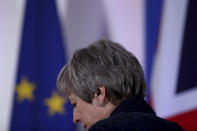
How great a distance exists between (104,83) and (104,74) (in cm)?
2

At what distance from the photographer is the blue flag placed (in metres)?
2.28

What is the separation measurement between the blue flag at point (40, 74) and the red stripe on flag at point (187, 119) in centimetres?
54

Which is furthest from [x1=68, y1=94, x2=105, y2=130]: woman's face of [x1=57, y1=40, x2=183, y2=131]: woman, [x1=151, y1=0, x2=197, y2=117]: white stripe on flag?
[x1=151, y1=0, x2=197, y2=117]: white stripe on flag

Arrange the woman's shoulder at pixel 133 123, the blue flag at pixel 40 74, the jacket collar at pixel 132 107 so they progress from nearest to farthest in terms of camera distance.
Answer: the woman's shoulder at pixel 133 123 < the jacket collar at pixel 132 107 < the blue flag at pixel 40 74

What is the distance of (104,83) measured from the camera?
3.69ft

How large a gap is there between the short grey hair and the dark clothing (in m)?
0.04

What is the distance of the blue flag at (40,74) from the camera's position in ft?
7.47

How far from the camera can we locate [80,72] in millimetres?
1135

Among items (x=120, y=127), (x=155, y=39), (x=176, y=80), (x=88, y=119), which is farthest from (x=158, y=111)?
(x=120, y=127)

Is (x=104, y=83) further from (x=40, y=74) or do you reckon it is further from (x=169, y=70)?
(x=169, y=70)

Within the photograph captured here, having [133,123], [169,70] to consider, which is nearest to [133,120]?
[133,123]

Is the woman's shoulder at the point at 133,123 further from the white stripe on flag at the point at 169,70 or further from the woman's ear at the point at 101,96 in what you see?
the white stripe on flag at the point at 169,70

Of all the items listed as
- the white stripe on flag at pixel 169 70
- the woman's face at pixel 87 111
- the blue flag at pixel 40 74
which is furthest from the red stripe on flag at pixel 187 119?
the woman's face at pixel 87 111

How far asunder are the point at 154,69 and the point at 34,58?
586 millimetres
